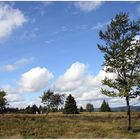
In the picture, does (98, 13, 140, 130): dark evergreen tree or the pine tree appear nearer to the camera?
(98, 13, 140, 130): dark evergreen tree

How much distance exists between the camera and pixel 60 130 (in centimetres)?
3441

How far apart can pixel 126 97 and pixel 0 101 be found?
59.1 m

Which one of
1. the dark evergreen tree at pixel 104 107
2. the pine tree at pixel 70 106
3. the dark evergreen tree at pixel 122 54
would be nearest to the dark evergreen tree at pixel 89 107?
the dark evergreen tree at pixel 104 107

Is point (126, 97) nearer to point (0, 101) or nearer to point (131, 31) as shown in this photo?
point (131, 31)

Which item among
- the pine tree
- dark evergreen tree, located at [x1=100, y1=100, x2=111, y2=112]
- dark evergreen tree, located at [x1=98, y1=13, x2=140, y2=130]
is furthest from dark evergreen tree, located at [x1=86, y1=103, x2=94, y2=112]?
dark evergreen tree, located at [x1=98, y1=13, x2=140, y2=130]

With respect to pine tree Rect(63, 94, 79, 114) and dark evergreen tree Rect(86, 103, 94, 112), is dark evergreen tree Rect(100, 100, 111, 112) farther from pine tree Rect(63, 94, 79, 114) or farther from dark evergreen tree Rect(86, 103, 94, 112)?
dark evergreen tree Rect(86, 103, 94, 112)

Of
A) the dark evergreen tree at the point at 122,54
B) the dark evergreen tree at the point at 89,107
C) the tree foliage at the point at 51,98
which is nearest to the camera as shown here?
the dark evergreen tree at the point at 122,54

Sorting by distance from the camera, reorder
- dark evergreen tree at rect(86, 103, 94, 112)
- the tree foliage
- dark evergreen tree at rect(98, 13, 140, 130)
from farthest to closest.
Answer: dark evergreen tree at rect(86, 103, 94, 112) < the tree foliage < dark evergreen tree at rect(98, 13, 140, 130)

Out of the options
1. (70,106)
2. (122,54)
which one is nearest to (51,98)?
(70,106)

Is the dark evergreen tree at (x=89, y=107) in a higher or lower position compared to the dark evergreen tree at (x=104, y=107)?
higher

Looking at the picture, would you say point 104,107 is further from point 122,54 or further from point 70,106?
point 122,54

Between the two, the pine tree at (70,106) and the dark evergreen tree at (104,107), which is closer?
the pine tree at (70,106)

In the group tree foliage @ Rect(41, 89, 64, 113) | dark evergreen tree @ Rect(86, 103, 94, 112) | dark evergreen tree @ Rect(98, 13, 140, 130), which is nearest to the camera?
dark evergreen tree @ Rect(98, 13, 140, 130)

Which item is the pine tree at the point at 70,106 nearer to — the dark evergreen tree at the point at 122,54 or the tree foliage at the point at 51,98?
the tree foliage at the point at 51,98
